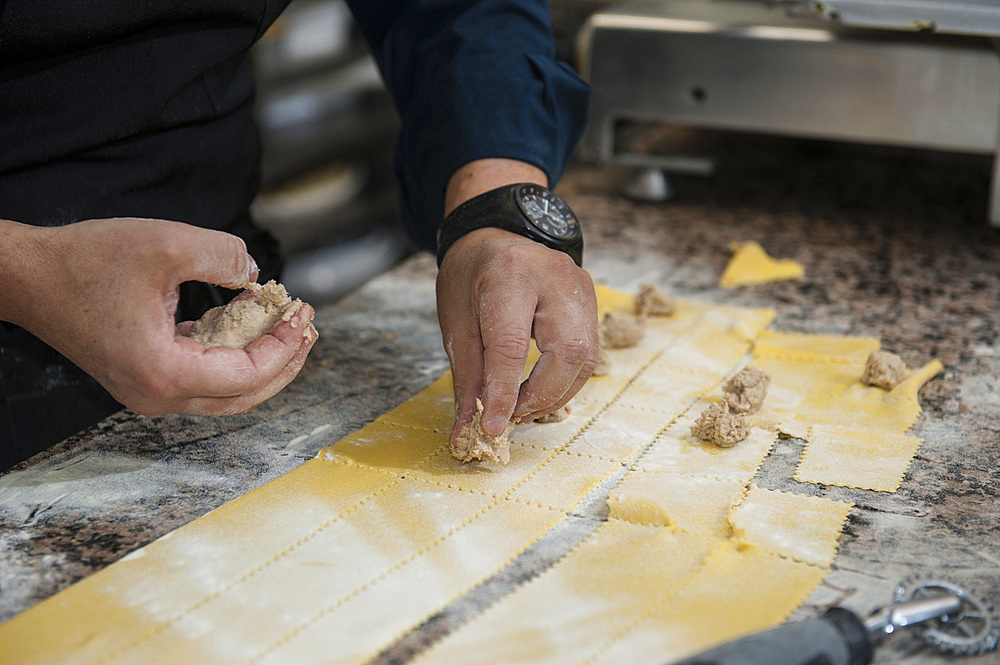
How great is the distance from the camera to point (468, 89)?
1318 mm

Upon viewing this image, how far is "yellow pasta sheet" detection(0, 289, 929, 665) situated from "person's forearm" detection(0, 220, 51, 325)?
28 cm

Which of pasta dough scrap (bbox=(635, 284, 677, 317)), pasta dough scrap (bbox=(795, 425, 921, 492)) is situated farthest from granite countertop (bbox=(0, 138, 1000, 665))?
pasta dough scrap (bbox=(635, 284, 677, 317))

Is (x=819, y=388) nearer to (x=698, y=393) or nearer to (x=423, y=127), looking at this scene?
(x=698, y=393)

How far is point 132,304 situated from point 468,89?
630 millimetres

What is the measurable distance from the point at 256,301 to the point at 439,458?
0.90 feet

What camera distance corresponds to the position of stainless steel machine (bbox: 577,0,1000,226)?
5.18 ft

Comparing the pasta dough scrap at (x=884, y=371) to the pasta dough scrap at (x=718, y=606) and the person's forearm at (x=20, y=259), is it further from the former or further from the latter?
the person's forearm at (x=20, y=259)

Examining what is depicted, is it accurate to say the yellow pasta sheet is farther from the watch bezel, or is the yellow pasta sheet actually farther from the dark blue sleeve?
the dark blue sleeve

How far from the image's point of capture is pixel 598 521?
94 cm

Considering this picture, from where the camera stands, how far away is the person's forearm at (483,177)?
1.27 metres

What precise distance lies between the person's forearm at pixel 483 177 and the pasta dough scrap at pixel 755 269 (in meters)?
0.49

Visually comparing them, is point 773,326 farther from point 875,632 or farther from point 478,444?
point 875,632

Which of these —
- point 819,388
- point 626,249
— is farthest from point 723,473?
point 626,249

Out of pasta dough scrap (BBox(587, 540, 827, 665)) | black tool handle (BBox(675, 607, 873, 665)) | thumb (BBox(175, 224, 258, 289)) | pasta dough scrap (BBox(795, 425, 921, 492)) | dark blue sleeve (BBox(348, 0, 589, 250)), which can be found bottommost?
pasta dough scrap (BBox(795, 425, 921, 492))
